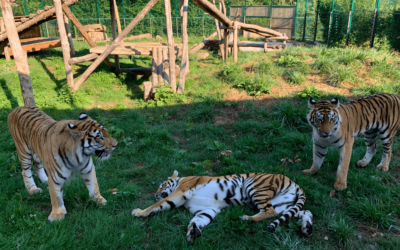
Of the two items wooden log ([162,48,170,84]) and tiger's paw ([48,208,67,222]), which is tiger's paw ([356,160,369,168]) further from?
wooden log ([162,48,170,84])

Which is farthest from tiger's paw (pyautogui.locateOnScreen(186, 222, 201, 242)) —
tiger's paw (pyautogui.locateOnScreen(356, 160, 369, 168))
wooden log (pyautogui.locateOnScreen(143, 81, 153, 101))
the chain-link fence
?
the chain-link fence

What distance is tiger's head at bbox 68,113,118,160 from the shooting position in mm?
2982

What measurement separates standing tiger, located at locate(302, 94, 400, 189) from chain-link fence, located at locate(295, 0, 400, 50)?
8.32 metres

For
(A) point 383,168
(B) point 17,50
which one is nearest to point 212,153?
(A) point 383,168

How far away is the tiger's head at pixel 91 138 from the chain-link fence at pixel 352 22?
454 inches

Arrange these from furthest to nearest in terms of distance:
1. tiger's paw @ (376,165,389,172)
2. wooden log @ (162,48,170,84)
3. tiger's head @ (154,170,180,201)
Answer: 1. wooden log @ (162,48,170,84)
2. tiger's paw @ (376,165,389,172)
3. tiger's head @ (154,170,180,201)

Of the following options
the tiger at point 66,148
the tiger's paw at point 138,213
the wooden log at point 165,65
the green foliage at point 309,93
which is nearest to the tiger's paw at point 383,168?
the green foliage at point 309,93

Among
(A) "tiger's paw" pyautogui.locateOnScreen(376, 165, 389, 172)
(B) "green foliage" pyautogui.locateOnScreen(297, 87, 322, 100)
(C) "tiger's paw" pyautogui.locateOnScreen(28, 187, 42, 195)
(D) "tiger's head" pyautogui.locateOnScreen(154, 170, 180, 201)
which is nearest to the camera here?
(D) "tiger's head" pyautogui.locateOnScreen(154, 170, 180, 201)

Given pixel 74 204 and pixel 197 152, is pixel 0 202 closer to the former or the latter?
pixel 74 204

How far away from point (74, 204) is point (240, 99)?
4.90 metres

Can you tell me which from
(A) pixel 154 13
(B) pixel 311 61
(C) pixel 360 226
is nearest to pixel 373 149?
(C) pixel 360 226

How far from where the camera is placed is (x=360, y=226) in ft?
10.4

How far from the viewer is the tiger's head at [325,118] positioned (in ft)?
11.7

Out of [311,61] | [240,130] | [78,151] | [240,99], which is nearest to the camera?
[78,151]
